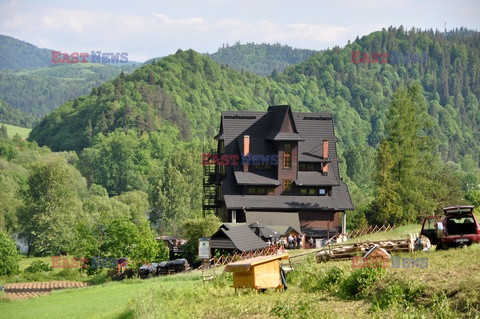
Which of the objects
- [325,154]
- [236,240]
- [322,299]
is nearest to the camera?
[322,299]

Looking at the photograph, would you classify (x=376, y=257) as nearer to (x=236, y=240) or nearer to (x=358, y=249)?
(x=358, y=249)

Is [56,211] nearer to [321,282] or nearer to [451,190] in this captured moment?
[451,190]

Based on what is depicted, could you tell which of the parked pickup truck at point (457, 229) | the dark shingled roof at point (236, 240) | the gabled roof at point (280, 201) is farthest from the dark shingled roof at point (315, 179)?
the parked pickup truck at point (457, 229)

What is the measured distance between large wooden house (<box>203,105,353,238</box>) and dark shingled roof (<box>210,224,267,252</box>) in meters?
12.1

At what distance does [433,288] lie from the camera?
2073cm

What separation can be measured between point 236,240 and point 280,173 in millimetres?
17678

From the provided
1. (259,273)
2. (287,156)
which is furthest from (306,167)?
(259,273)

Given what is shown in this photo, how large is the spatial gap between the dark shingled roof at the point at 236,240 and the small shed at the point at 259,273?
2426 centimetres

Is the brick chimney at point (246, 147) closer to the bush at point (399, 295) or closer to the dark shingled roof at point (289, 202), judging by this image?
the dark shingled roof at point (289, 202)

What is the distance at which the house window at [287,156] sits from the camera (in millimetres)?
68375

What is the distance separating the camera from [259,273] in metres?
25.6

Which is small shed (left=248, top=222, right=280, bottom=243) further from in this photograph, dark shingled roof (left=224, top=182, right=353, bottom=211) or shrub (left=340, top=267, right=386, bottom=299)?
shrub (left=340, top=267, right=386, bottom=299)

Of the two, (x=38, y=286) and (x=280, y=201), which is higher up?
(x=280, y=201)

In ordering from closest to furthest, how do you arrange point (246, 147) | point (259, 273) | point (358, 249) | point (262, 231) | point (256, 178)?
1. point (259, 273)
2. point (358, 249)
3. point (262, 231)
4. point (256, 178)
5. point (246, 147)
